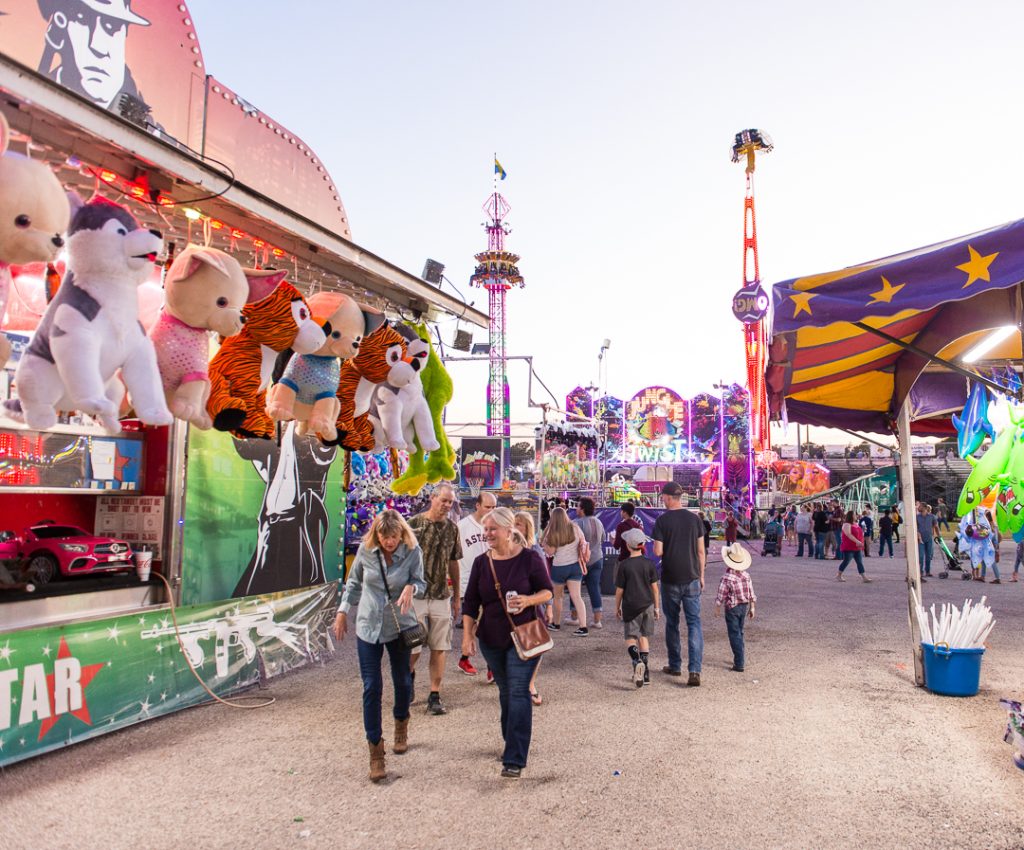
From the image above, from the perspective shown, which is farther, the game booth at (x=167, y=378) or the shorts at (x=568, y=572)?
the shorts at (x=568, y=572)

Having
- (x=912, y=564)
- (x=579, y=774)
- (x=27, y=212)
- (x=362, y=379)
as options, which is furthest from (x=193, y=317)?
(x=912, y=564)

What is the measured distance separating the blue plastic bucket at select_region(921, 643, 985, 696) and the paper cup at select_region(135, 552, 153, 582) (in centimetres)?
636

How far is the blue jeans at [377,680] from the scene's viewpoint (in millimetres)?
4250

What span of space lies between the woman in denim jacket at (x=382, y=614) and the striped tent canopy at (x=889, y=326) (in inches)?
104

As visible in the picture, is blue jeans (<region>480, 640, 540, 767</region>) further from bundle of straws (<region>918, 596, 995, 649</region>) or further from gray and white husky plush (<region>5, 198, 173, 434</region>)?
bundle of straws (<region>918, 596, 995, 649</region>)

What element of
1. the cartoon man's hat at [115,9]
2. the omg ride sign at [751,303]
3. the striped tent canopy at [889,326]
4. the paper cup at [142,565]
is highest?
the cartoon man's hat at [115,9]

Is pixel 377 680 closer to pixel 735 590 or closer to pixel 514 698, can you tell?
pixel 514 698

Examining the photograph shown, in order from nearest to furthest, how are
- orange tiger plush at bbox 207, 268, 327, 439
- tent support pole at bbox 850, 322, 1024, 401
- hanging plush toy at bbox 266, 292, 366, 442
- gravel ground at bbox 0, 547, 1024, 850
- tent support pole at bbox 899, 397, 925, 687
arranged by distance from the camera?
1. orange tiger plush at bbox 207, 268, 327, 439
2. hanging plush toy at bbox 266, 292, 366, 442
3. gravel ground at bbox 0, 547, 1024, 850
4. tent support pole at bbox 850, 322, 1024, 401
5. tent support pole at bbox 899, 397, 925, 687

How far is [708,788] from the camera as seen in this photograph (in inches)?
162

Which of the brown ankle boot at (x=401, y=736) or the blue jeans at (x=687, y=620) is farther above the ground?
the blue jeans at (x=687, y=620)

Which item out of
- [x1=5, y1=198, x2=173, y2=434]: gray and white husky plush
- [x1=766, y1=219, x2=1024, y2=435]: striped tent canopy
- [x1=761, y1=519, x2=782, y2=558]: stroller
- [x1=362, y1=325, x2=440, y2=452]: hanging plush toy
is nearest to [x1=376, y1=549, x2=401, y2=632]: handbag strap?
[x1=362, y1=325, x2=440, y2=452]: hanging plush toy

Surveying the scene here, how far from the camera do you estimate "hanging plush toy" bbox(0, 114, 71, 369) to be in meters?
1.84

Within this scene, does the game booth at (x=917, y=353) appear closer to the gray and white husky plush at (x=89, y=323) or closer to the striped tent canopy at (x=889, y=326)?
the striped tent canopy at (x=889, y=326)

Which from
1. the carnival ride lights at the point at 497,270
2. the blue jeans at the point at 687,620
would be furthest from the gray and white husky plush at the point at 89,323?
the carnival ride lights at the point at 497,270
